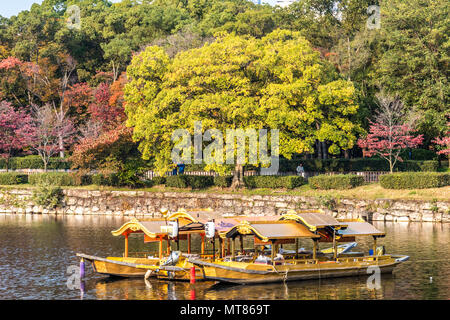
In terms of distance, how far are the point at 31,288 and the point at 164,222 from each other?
7628 mm

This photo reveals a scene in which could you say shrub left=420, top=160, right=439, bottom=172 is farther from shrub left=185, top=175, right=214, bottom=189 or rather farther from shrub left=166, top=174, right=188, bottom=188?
shrub left=166, top=174, right=188, bottom=188

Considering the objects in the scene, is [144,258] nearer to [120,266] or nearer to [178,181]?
[120,266]

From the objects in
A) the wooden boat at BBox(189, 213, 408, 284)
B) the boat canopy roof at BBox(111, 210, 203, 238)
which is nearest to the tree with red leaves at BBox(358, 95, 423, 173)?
the wooden boat at BBox(189, 213, 408, 284)

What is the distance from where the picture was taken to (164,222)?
34562mm

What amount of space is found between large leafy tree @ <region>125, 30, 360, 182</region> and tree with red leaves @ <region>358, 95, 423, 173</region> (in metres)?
2.43

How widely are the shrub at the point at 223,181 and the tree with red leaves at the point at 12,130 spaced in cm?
2369

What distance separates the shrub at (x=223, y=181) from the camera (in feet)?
205

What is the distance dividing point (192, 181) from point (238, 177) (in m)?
4.71

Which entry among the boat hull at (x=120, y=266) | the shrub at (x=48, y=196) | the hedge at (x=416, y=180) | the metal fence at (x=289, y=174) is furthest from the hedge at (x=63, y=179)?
the boat hull at (x=120, y=266)

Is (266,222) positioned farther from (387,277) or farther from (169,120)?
(169,120)

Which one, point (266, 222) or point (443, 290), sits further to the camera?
point (266, 222)

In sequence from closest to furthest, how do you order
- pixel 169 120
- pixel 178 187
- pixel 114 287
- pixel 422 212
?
1. pixel 114 287
2. pixel 422 212
3. pixel 169 120
4. pixel 178 187
